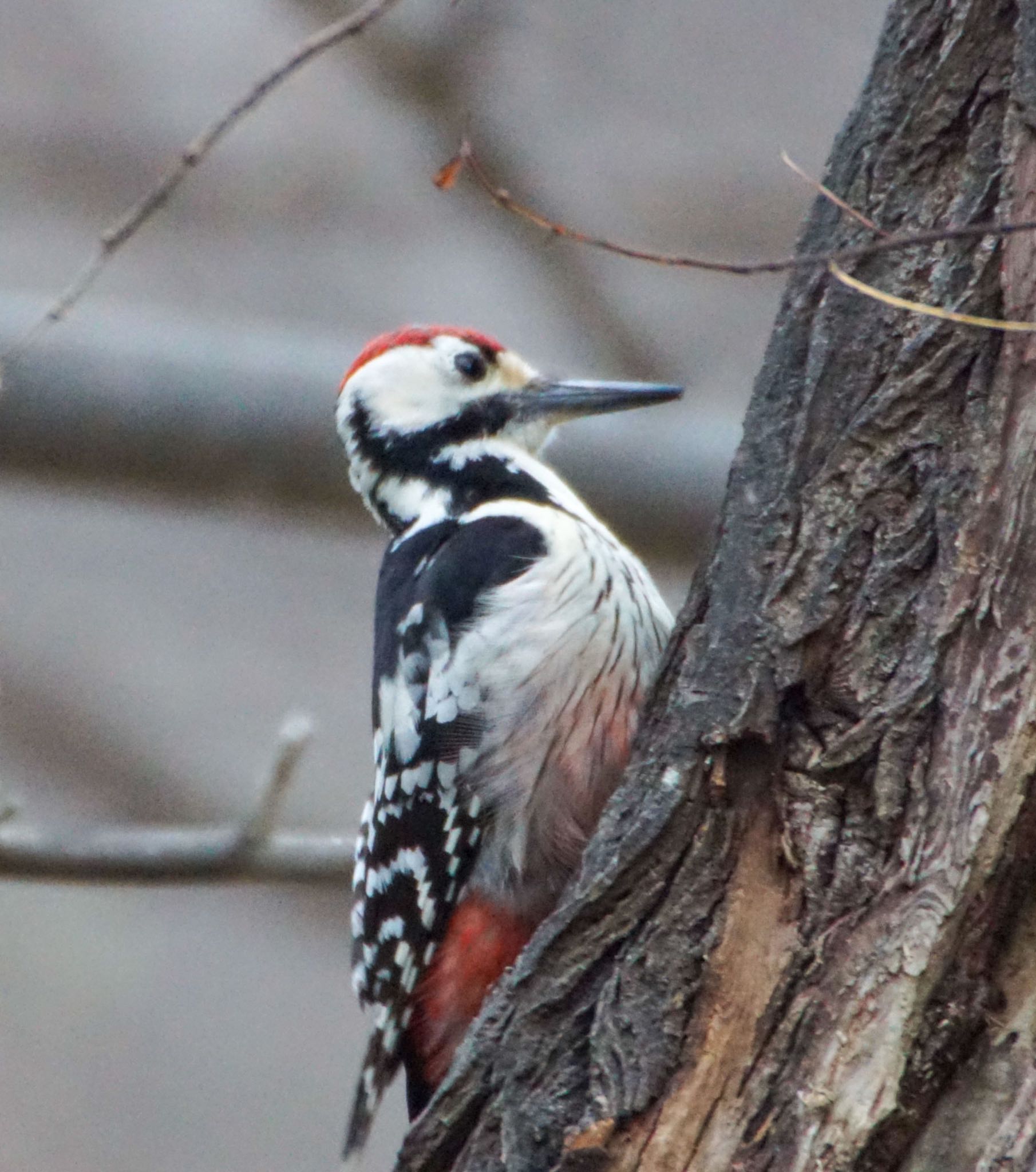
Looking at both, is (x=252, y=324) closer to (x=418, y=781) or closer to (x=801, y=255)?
(x=418, y=781)

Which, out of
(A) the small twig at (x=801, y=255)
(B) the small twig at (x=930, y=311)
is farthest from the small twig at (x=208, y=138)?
(B) the small twig at (x=930, y=311)

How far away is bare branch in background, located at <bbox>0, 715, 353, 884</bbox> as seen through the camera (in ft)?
12.3

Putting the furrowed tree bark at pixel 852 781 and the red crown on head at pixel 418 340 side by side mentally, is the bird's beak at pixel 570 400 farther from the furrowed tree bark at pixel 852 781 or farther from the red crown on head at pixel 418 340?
the furrowed tree bark at pixel 852 781

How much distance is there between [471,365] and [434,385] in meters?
0.09

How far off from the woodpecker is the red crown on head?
1.47ft

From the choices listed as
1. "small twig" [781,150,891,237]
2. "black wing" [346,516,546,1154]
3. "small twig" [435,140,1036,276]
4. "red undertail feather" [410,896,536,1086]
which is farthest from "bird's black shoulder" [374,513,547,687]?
"small twig" [781,150,891,237]

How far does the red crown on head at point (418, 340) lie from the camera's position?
11.8 ft

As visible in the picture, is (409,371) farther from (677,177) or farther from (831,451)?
(677,177)

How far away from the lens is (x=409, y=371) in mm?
3549

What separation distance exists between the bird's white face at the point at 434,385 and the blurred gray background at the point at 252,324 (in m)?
3.08

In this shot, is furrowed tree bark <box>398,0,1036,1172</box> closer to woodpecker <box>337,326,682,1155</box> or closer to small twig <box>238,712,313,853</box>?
woodpecker <box>337,326,682,1155</box>

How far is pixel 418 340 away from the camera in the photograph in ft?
11.8

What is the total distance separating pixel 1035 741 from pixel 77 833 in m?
2.58

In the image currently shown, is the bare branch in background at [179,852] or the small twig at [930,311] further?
the bare branch in background at [179,852]
